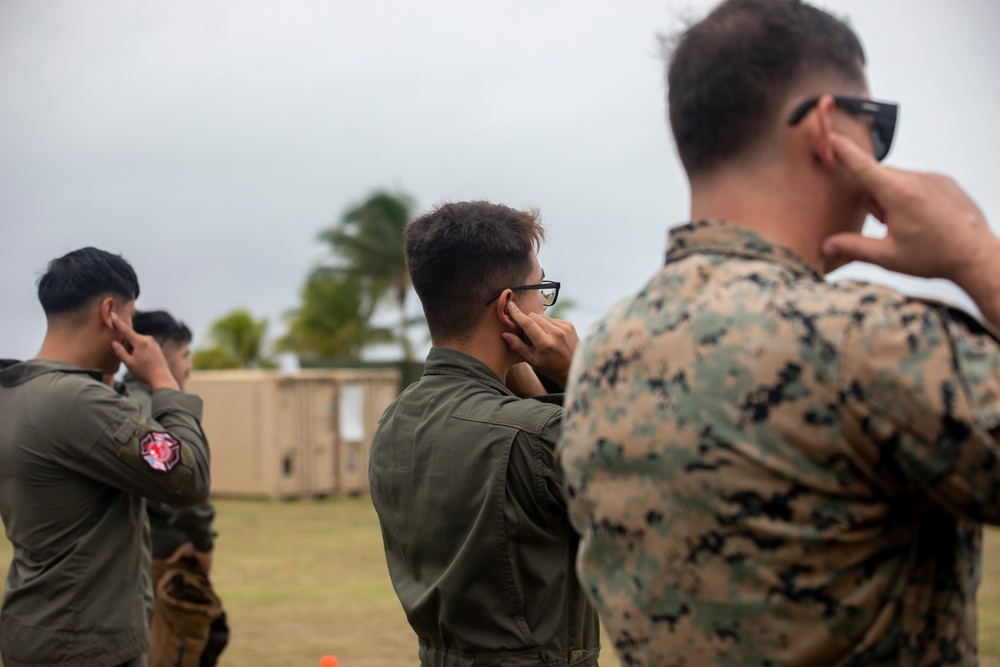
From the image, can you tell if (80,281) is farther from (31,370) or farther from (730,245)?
(730,245)

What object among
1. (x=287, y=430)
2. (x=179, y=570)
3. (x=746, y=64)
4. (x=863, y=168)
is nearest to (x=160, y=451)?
(x=179, y=570)

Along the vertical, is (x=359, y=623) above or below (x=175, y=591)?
below

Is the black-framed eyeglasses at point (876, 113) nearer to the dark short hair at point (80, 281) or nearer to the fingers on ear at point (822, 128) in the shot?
the fingers on ear at point (822, 128)

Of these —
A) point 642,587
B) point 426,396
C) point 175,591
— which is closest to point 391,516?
point 426,396

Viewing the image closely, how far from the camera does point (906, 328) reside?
4.66ft

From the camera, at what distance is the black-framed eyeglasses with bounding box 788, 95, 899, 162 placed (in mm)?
1670

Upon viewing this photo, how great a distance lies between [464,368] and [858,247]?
1.53 meters

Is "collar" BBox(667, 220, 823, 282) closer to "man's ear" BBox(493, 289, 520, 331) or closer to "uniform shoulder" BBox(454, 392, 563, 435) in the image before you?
"uniform shoulder" BBox(454, 392, 563, 435)

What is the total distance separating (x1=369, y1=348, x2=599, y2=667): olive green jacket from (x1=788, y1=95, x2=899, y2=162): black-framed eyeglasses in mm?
1196

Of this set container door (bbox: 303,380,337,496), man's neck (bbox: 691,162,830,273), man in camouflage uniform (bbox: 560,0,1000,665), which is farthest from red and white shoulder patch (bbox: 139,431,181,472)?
container door (bbox: 303,380,337,496)

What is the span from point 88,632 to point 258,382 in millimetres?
16354

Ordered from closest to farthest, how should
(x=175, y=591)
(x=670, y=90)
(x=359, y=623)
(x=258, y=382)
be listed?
(x=670, y=90) → (x=175, y=591) → (x=359, y=623) → (x=258, y=382)

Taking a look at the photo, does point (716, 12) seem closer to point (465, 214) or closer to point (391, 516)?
point (465, 214)

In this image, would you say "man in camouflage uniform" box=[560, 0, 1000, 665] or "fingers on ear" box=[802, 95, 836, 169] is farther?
"fingers on ear" box=[802, 95, 836, 169]
